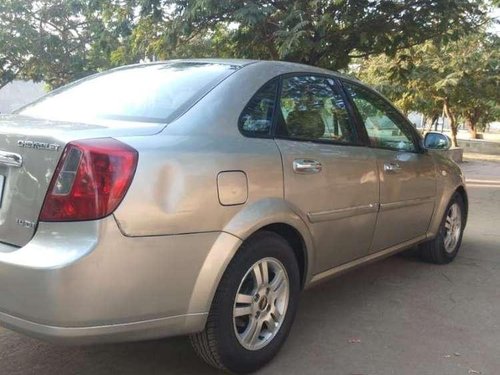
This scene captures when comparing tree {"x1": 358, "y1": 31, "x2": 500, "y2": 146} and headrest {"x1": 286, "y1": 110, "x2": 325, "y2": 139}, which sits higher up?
tree {"x1": 358, "y1": 31, "x2": 500, "y2": 146}

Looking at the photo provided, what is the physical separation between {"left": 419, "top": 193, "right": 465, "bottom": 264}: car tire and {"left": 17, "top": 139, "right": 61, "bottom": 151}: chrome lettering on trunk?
363 centimetres

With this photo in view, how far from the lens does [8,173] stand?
Answer: 250 cm

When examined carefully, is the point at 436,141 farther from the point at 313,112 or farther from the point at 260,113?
the point at 260,113

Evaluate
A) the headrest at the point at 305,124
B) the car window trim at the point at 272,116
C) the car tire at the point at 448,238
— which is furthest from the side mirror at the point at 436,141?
the car window trim at the point at 272,116

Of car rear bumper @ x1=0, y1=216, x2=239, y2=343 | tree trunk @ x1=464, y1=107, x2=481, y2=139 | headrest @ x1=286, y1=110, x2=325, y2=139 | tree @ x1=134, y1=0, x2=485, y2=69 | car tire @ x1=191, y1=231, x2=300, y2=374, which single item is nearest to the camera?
car rear bumper @ x1=0, y1=216, x2=239, y2=343

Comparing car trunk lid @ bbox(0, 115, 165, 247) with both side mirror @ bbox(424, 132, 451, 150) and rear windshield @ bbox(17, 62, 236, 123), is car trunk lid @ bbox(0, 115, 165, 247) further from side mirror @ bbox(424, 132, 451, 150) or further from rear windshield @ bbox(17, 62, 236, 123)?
side mirror @ bbox(424, 132, 451, 150)

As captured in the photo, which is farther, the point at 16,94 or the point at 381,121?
the point at 16,94

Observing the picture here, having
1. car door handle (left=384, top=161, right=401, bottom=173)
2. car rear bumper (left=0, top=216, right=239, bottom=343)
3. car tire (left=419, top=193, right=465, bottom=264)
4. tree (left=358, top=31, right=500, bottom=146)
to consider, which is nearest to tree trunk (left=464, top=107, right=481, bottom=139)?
tree (left=358, top=31, right=500, bottom=146)

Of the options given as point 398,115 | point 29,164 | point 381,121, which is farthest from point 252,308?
point 398,115

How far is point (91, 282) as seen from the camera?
227 centimetres

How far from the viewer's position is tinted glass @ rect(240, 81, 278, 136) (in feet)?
9.70

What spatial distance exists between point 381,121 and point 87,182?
253 centimetres

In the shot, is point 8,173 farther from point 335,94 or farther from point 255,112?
point 335,94

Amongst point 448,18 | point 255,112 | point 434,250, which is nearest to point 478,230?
point 434,250
